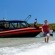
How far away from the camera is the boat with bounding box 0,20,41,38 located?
22828 mm

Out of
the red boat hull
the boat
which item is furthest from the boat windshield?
the red boat hull

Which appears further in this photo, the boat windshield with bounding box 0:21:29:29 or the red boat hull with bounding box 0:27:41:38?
the boat windshield with bounding box 0:21:29:29

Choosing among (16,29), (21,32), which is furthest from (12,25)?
(21,32)

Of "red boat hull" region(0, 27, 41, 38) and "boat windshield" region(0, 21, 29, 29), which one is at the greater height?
"boat windshield" region(0, 21, 29, 29)

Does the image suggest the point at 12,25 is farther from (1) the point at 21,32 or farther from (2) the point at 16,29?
(1) the point at 21,32

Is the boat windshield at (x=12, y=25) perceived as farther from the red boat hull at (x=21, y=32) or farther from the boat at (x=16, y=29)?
the red boat hull at (x=21, y=32)

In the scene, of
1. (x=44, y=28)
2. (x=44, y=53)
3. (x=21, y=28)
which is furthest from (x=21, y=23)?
(x=44, y=53)

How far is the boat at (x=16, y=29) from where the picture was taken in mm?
22828

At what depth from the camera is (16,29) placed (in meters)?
23.2

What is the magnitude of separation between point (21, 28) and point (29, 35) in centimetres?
108

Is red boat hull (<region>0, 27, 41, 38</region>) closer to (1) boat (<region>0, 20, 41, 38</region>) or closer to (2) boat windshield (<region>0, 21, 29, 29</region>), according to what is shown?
(1) boat (<region>0, 20, 41, 38</region>)

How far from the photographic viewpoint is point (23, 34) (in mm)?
22828

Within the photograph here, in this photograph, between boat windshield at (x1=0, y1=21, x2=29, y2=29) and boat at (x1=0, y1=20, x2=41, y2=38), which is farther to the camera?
boat windshield at (x1=0, y1=21, x2=29, y2=29)

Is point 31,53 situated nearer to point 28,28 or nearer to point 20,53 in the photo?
point 20,53
